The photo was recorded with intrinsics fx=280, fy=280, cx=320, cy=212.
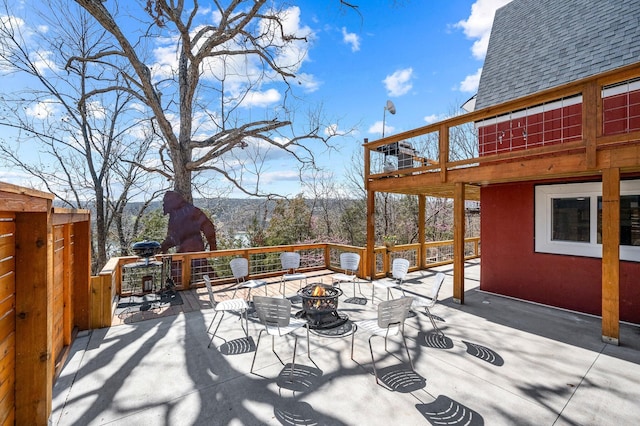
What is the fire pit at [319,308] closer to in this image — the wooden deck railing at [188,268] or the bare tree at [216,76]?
the wooden deck railing at [188,268]

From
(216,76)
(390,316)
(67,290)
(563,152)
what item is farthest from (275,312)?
(216,76)

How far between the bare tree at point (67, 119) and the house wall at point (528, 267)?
11704 millimetres

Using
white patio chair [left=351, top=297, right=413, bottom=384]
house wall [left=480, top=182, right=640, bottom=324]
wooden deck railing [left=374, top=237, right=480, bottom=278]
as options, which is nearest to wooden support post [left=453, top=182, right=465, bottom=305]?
house wall [left=480, top=182, right=640, bottom=324]

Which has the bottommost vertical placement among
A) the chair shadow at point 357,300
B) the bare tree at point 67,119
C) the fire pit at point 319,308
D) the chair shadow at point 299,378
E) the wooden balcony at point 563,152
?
the chair shadow at point 357,300

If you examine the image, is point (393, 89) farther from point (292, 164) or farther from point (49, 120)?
point (49, 120)

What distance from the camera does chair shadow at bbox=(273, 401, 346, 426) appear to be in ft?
7.71

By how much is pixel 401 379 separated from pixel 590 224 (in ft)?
15.9

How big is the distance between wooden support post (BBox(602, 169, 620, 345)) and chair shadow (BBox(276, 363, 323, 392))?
4.02 metres

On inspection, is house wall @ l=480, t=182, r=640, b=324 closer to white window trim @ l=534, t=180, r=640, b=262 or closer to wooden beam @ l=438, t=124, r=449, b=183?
white window trim @ l=534, t=180, r=640, b=262

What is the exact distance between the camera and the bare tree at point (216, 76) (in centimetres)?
829

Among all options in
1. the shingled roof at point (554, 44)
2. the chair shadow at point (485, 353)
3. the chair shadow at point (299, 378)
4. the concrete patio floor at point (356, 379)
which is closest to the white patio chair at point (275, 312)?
the chair shadow at point (299, 378)

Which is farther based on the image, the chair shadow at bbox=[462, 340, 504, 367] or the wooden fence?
the chair shadow at bbox=[462, 340, 504, 367]

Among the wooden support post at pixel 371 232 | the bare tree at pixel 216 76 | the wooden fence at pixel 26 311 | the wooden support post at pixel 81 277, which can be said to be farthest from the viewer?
the bare tree at pixel 216 76

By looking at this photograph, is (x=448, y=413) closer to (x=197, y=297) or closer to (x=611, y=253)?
(x=611, y=253)
